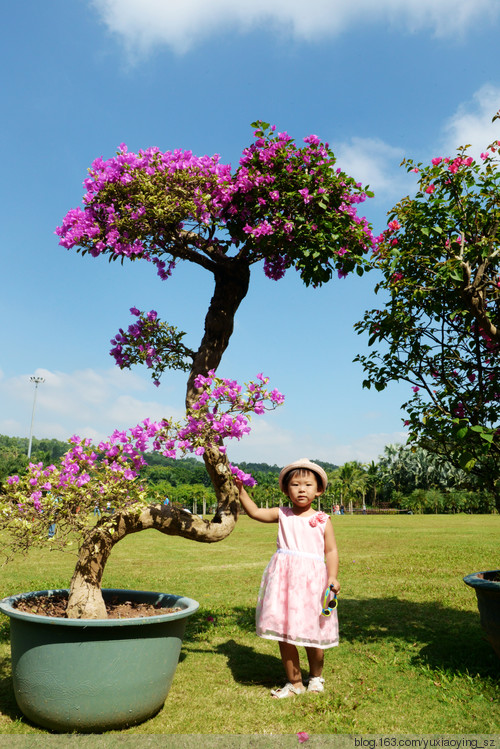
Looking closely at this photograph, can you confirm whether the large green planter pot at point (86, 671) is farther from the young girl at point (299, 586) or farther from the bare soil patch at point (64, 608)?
the young girl at point (299, 586)

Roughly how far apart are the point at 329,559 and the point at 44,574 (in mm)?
8143

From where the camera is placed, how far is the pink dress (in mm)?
4293

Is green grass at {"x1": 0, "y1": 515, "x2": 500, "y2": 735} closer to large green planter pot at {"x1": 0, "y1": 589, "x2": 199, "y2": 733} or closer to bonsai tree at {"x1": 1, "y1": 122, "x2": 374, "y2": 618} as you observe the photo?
large green planter pot at {"x1": 0, "y1": 589, "x2": 199, "y2": 733}

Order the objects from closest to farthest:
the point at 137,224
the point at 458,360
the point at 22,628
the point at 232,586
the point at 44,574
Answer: the point at 22,628 → the point at 137,224 → the point at 458,360 → the point at 232,586 → the point at 44,574

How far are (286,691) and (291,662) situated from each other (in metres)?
0.21

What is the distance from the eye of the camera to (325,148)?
5457 millimetres

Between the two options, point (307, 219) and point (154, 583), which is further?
point (154, 583)

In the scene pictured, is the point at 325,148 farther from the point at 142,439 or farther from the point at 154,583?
the point at 154,583

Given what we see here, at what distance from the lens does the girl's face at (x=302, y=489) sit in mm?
4676

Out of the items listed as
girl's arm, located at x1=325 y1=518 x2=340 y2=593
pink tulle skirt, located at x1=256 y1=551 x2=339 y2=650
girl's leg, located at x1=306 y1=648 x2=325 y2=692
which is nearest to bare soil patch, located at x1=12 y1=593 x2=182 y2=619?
pink tulle skirt, located at x1=256 y1=551 x2=339 y2=650

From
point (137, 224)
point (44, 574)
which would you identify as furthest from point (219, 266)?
point (44, 574)

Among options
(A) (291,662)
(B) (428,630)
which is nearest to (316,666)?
(A) (291,662)

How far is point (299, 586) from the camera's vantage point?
171 inches

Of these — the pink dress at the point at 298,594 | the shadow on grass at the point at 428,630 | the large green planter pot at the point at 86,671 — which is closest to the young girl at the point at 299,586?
the pink dress at the point at 298,594
